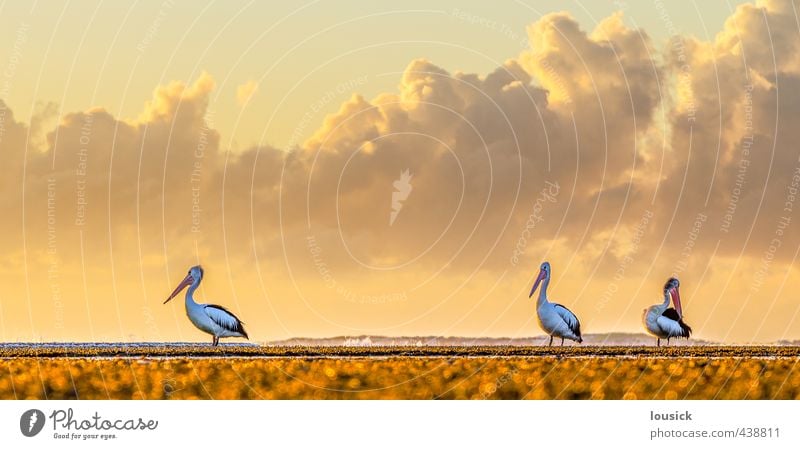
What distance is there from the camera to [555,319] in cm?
5625

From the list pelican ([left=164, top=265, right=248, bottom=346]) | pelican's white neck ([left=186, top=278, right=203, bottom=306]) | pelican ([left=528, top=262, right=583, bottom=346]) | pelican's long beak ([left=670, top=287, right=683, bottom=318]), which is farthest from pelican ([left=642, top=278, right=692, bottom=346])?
pelican's white neck ([left=186, top=278, right=203, bottom=306])

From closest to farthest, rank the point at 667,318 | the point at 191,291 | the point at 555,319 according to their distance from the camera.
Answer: the point at 555,319, the point at 191,291, the point at 667,318

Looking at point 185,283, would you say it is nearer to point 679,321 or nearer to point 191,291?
point 191,291

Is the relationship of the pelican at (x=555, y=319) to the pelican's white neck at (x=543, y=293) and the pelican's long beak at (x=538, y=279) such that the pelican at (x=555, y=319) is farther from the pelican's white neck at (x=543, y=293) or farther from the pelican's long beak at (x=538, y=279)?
the pelican's long beak at (x=538, y=279)

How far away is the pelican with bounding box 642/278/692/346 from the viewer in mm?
60750

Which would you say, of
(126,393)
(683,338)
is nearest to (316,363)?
(126,393)

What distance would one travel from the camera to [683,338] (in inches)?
2425

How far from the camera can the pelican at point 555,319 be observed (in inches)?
2211

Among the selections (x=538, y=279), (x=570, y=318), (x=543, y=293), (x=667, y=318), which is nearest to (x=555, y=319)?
(x=570, y=318)

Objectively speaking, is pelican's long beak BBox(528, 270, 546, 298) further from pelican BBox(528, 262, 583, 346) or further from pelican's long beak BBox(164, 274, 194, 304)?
pelican's long beak BBox(164, 274, 194, 304)

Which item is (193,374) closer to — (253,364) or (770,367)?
(253,364)

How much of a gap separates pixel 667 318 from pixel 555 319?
6.45 metres

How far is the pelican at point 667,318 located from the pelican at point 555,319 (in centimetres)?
410

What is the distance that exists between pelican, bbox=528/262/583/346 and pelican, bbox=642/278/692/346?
13.5 ft
